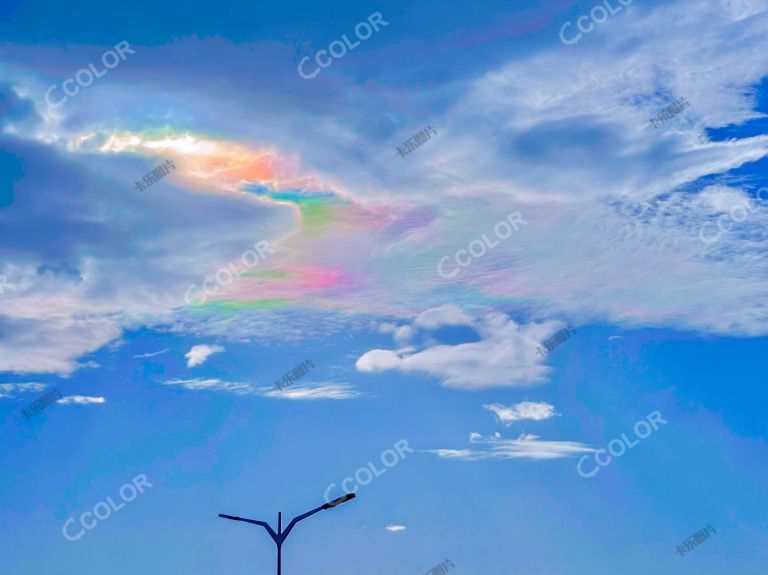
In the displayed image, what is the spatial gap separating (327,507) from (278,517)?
2961 millimetres

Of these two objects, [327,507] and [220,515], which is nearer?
[327,507]

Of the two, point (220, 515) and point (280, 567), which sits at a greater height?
point (220, 515)

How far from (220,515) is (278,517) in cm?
438

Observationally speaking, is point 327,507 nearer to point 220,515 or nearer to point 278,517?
point 278,517

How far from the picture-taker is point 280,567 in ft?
142

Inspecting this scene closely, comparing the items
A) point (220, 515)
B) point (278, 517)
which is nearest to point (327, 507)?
point (278, 517)

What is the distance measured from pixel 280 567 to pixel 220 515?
456 cm

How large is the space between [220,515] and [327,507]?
7.29m

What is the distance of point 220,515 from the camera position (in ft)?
148

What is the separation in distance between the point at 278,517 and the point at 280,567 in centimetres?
280

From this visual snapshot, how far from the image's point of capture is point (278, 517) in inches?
1678

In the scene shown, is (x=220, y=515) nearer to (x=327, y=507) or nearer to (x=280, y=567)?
(x=280, y=567)

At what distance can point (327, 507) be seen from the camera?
41.4 meters
